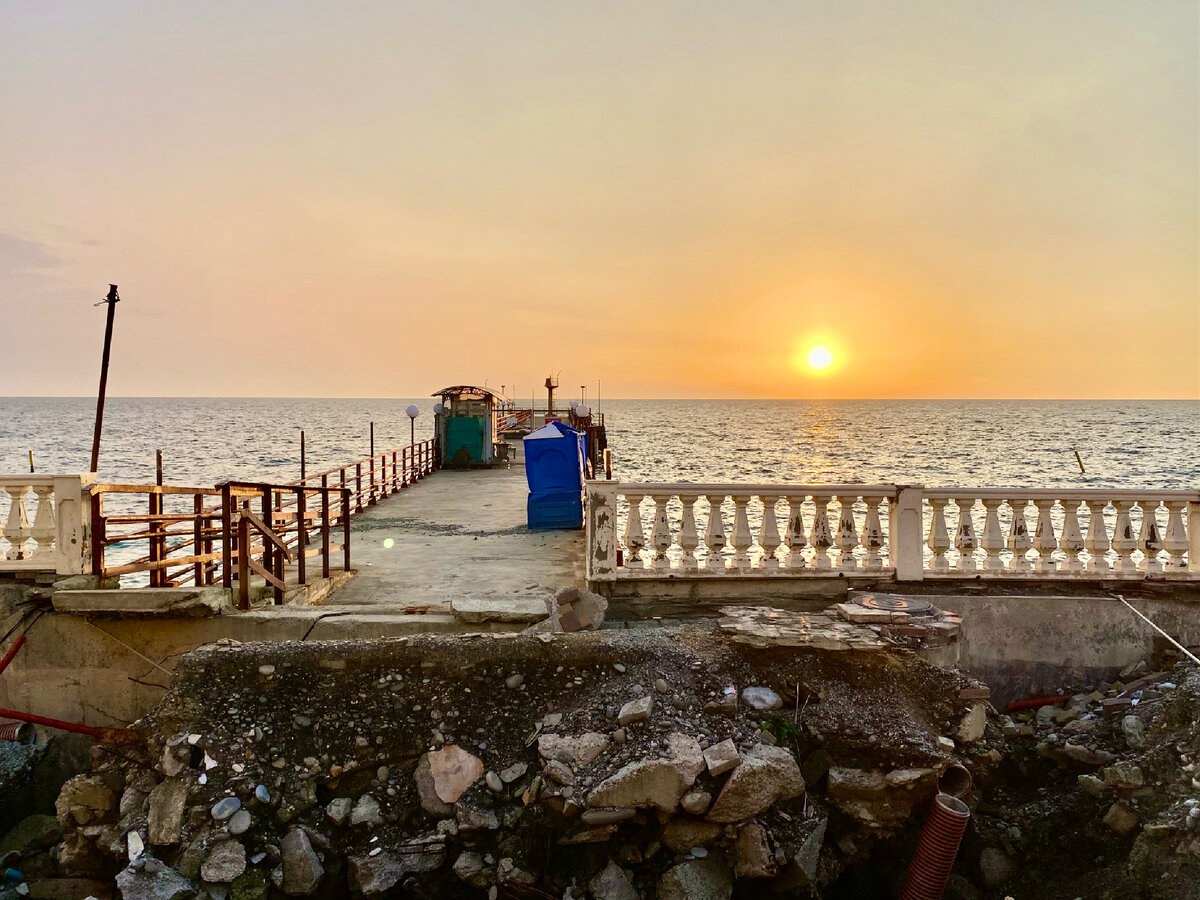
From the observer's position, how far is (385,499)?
15.9m

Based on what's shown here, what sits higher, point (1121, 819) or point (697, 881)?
point (1121, 819)

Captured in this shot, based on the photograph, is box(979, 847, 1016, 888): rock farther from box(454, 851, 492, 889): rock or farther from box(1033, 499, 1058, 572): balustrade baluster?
box(454, 851, 492, 889): rock

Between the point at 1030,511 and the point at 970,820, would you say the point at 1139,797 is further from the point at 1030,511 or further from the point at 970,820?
the point at 1030,511

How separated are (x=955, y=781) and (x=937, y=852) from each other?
0.56 m

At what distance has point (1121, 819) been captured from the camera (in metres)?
4.71

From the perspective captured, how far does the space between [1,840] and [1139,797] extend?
27.1 ft

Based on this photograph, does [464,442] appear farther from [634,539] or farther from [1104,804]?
[1104,804]

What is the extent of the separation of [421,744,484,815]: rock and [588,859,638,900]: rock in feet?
3.26

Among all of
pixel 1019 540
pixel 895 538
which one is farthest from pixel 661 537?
pixel 1019 540

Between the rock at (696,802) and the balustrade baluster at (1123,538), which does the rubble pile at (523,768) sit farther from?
the balustrade baluster at (1123,538)

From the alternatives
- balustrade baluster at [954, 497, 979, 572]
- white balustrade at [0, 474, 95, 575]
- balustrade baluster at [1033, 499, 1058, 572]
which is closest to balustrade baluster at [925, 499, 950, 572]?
balustrade baluster at [954, 497, 979, 572]

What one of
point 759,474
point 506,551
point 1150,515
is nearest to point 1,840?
point 506,551

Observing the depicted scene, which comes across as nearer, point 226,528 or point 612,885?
point 612,885

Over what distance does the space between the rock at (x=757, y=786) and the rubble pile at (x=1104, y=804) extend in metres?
1.54
